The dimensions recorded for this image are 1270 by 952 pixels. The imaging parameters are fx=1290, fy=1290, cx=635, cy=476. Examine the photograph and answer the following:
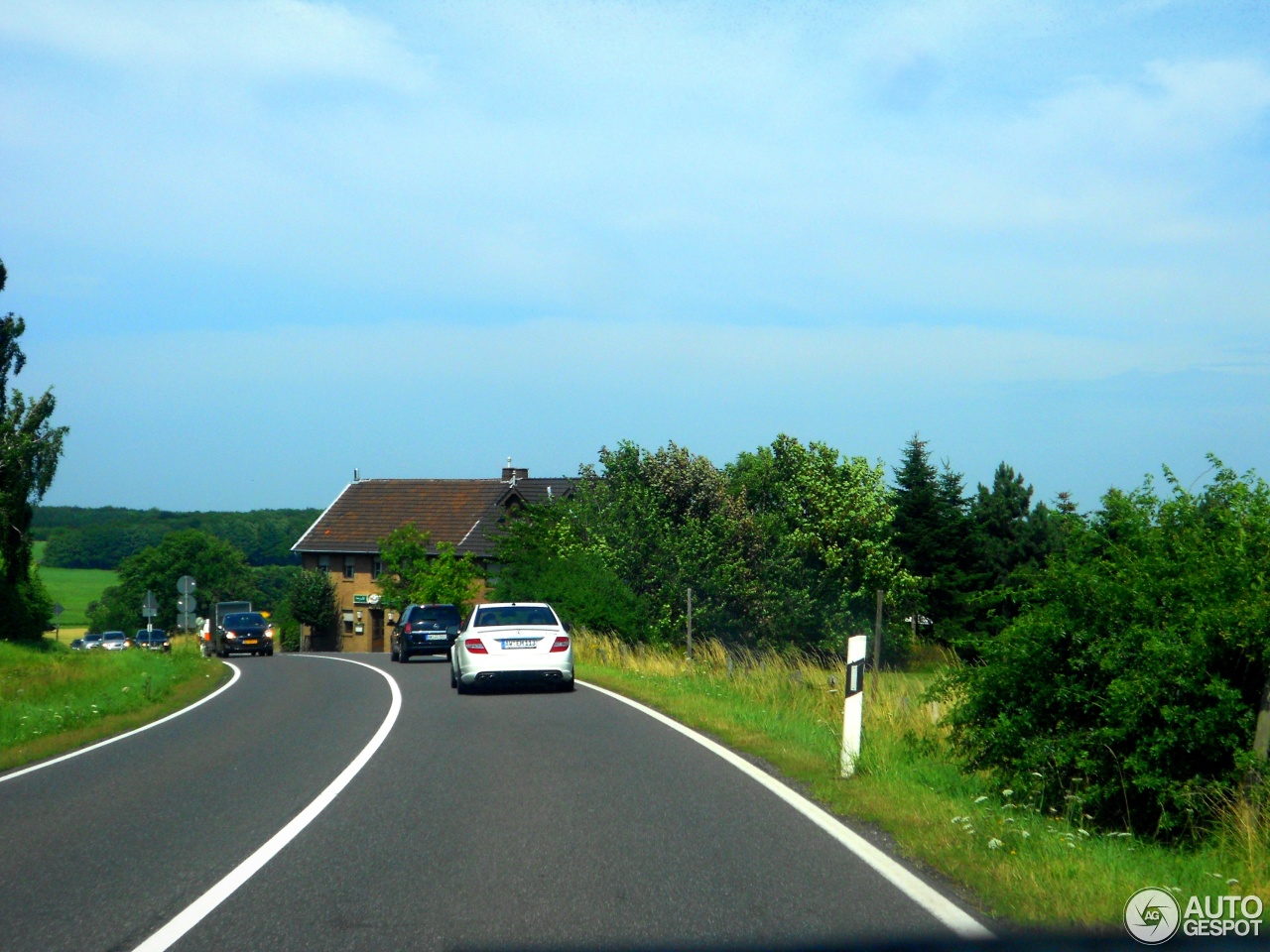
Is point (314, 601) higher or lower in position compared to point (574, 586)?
lower

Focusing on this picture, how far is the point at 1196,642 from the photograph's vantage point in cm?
884

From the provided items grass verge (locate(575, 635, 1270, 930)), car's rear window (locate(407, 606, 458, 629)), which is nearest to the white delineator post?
grass verge (locate(575, 635, 1270, 930))

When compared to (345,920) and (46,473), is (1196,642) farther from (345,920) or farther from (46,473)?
(46,473)

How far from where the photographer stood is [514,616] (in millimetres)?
22188

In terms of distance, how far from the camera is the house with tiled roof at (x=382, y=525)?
80750 millimetres

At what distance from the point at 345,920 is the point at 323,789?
4695mm

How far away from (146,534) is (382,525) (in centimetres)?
8625

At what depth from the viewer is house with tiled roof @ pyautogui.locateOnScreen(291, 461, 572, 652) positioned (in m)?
80.8

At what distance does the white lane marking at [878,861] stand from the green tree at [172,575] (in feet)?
448

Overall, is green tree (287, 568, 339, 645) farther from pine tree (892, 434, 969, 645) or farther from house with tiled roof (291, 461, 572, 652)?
pine tree (892, 434, 969, 645)

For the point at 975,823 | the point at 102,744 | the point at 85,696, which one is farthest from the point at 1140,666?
the point at 85,696

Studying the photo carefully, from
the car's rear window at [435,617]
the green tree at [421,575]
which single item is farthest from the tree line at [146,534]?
the car's rear window at [435,617]

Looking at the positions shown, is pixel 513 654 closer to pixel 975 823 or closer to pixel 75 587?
pixel 975 823

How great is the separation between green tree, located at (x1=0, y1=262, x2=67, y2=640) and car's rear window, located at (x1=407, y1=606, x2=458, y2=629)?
71.9ft
